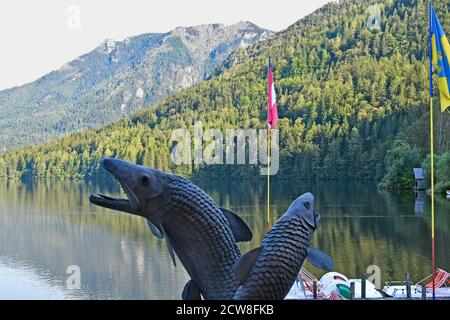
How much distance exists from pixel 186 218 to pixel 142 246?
110 ft

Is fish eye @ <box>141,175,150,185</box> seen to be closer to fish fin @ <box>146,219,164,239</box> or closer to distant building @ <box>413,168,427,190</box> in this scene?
fish fin @ <box>146,219,164,239</box>

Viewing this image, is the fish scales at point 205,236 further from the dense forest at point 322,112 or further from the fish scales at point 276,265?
the dense forest at point 322,112

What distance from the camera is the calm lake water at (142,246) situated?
89.5 ft

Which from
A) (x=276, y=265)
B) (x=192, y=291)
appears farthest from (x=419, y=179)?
(x=276, y=265)

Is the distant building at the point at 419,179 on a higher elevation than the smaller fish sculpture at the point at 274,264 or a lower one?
lower

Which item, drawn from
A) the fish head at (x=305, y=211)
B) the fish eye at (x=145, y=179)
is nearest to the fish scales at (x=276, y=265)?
the fish head at (x=305, y=211)

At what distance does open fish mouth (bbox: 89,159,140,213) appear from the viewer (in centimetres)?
435

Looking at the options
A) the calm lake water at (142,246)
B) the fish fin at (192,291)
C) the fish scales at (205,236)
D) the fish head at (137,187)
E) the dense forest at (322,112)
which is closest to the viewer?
the fish head at (137,187)

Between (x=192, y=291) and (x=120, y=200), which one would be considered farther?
(x=192, y=291)

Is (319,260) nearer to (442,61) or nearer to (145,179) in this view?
(145,179)

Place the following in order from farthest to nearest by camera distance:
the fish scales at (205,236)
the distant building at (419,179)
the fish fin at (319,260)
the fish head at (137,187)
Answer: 1. the distant building at (419,179)
2. the fish fin at (319,260)
3. the fish scales at (205,236)
4. the fish head at (137,187)

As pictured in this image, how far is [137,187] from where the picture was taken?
4375 millimetres
